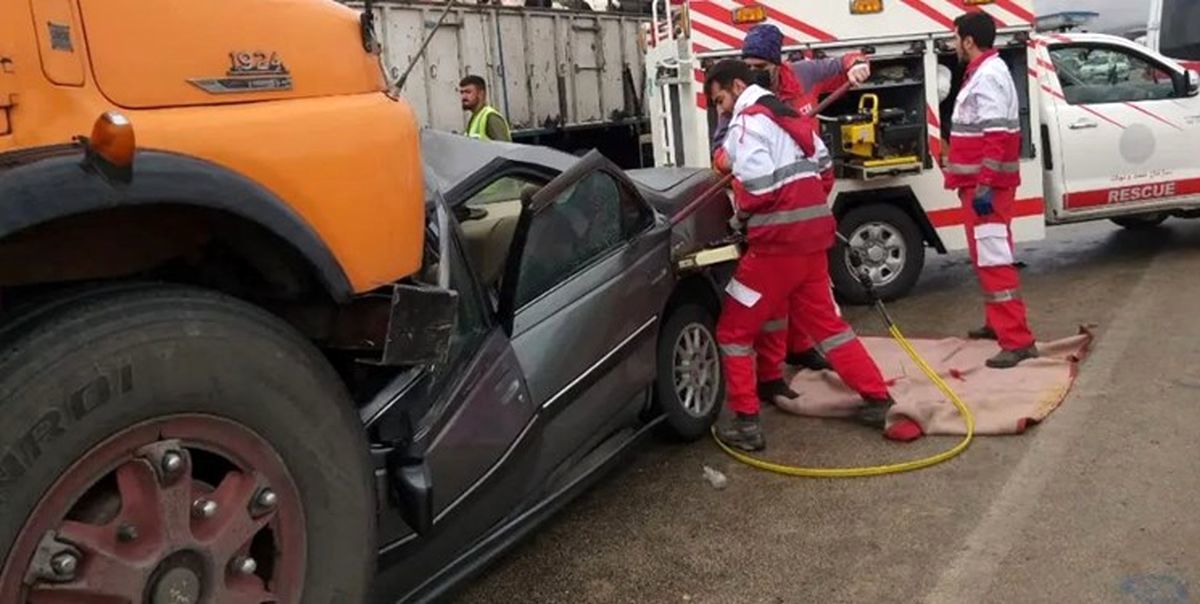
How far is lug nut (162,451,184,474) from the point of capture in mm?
2119

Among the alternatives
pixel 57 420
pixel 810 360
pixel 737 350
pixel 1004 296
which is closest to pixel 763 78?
pixel 737 350

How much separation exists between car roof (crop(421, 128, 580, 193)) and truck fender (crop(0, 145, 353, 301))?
128cm

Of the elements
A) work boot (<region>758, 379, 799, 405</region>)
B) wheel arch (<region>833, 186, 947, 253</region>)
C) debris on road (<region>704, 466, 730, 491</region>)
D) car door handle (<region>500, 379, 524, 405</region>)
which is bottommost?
debris on road (<region>704, 466, 730, 491</region>)

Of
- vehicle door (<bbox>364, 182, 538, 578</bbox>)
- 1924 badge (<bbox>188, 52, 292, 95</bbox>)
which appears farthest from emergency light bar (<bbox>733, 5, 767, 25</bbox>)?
1924 badge (<bbox>188, 52, 292, 95</bbox>)

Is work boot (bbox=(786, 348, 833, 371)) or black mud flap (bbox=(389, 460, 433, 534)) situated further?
work boot (bbox=(786, 348, 833, 371))

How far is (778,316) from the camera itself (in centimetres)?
516

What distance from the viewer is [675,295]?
4.80 meters

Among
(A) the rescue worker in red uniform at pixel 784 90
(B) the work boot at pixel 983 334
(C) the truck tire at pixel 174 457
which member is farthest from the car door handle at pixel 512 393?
(B) the work boot at pixel 983 334

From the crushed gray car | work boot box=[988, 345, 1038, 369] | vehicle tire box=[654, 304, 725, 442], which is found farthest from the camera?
work boot box=[988, 345, 1038, 369]

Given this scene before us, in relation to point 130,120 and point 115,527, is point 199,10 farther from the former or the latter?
point 115,527

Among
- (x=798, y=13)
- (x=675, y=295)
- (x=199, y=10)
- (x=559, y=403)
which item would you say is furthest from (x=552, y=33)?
(x=199, y=10)

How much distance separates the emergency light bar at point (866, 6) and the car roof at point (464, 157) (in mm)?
3893

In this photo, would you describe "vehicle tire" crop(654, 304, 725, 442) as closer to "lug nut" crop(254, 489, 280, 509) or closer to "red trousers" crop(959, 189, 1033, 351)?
"red trousers" crop(959, 189, 1033, 351)

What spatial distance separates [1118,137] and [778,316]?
405cm
